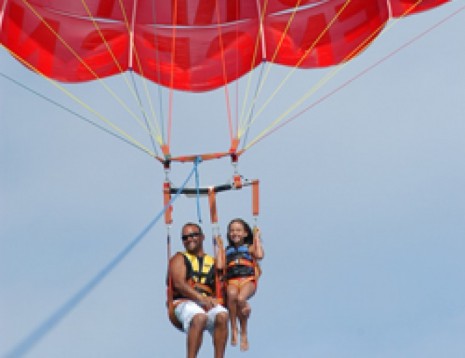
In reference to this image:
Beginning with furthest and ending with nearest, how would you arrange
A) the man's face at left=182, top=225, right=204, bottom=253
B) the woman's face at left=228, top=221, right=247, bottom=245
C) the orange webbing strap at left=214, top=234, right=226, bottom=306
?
the woman's face at left=228, top=221, right=247, bottom=245, the man's face at left=182, top=225, right=204, bottom=253, the orange webbing strap at left=214, top=234, right=226, bottom=306

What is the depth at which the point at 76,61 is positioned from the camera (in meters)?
17.4

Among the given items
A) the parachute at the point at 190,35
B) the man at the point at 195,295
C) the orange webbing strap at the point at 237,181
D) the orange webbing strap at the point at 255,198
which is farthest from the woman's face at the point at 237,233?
the parachute at the point at 190,35

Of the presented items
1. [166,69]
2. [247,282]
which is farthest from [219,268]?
[166,69]

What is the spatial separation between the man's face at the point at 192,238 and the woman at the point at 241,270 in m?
0.41

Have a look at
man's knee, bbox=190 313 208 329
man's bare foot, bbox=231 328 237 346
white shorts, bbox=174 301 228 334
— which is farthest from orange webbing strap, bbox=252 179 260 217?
man's knee, bbox=190 313 208 329

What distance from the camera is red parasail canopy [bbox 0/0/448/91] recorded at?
17.3m

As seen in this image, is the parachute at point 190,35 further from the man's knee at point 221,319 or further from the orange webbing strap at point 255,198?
the man's knee at point 221,319

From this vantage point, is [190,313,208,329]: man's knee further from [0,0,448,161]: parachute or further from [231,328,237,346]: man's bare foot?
[0,0,448,161]: parachute

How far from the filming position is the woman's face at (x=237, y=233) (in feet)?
47.8

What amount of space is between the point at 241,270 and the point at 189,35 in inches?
176

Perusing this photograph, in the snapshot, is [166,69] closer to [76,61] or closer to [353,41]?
[76,61]

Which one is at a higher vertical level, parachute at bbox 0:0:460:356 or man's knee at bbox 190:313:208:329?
parachute at bbox 0:0:460:356

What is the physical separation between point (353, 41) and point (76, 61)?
3782 mm

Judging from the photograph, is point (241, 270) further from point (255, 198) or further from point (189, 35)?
point (189, 35)
